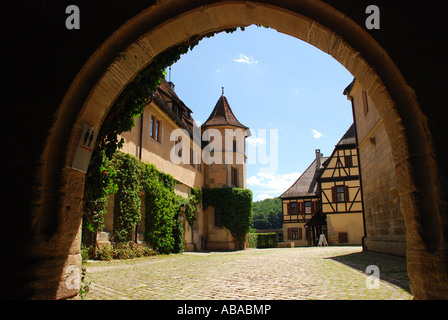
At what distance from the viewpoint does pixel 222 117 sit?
23453mm

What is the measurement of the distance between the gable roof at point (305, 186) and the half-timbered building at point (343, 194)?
6.92 metres

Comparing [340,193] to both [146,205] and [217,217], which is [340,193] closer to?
[217,217]

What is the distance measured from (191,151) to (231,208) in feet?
15.4

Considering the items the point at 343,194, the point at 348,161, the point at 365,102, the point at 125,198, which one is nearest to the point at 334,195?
the point at 343,194

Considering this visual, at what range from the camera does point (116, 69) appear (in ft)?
9.41

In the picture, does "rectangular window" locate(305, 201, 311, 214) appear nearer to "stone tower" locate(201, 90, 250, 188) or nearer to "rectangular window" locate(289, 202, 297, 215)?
"rectangular window" locate(289, 202, 297, 215)

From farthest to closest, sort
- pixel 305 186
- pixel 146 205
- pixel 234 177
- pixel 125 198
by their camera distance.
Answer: pixel 305 186
pixel 234 177
pixel 146 205
pixel 125 198

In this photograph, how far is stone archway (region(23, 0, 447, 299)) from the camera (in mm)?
2264

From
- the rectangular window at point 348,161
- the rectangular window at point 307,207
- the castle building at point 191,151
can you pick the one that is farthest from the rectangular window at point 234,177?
the rectangular window at point 307,207

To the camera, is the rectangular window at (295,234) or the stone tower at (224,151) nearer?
the stone tower at (224,151)

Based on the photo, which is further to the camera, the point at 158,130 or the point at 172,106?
the point at 172,106

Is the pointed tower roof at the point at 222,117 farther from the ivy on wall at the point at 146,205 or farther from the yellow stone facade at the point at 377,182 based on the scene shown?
the yellow stone facade at the point at 377,182

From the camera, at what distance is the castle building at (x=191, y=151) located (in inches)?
522
